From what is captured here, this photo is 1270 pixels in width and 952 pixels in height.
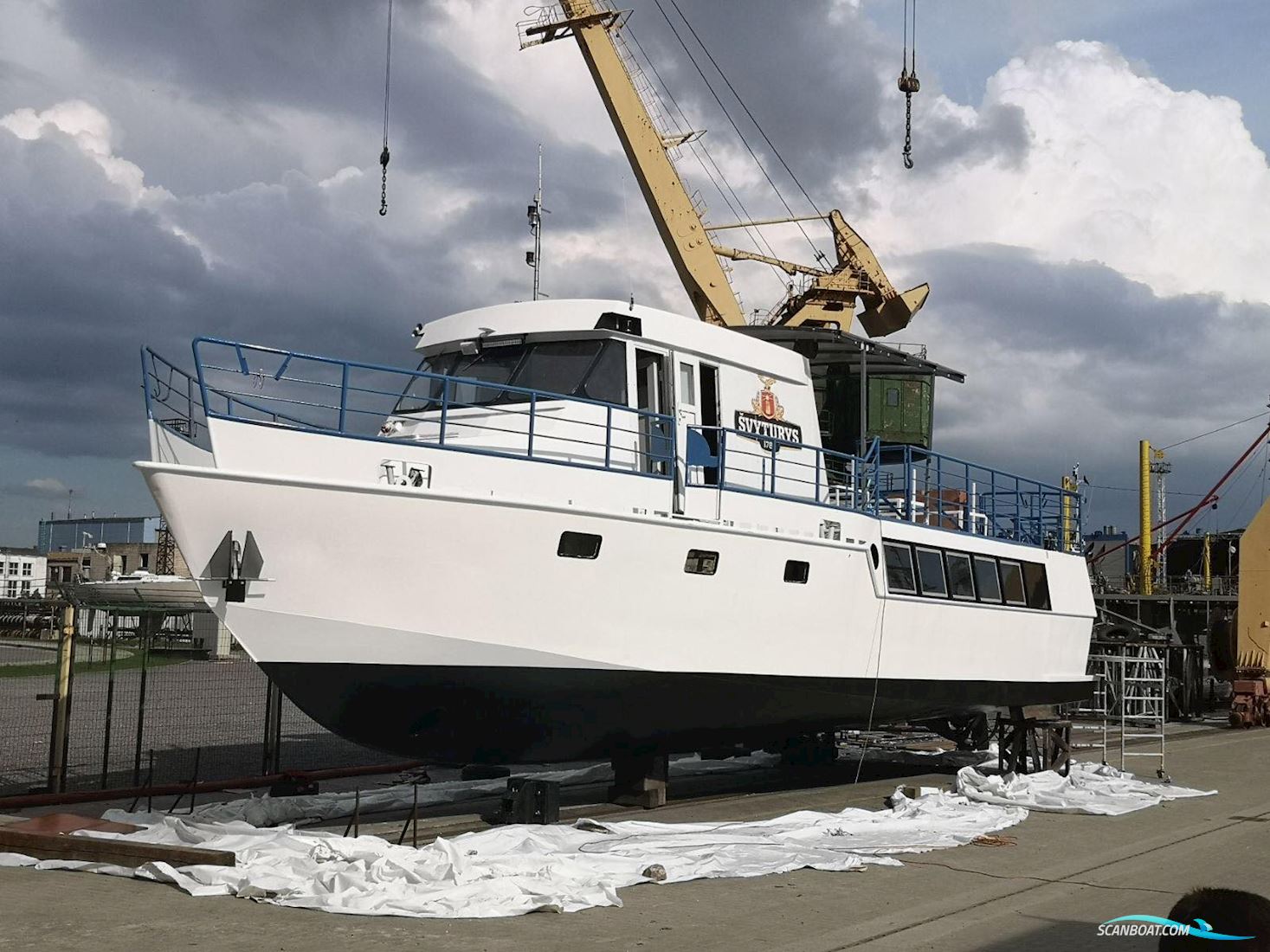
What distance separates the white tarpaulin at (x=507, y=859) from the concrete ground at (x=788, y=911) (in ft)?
0.45

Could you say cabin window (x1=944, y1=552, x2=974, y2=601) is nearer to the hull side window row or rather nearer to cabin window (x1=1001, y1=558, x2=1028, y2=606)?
the hull side window row

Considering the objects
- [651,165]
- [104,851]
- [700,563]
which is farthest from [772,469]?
[651,165]

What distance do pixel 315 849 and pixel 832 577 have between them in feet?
17.3

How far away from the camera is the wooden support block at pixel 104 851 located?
24.3 feet

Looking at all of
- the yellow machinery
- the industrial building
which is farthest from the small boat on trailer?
the industrial building

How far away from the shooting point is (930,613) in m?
12.1

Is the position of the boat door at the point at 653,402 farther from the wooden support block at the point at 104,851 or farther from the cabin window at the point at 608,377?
the wooden support block at the point at 104,851

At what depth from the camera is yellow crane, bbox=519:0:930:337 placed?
69.2 ft

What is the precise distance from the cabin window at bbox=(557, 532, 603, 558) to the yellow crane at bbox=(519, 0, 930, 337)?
41.3 ft

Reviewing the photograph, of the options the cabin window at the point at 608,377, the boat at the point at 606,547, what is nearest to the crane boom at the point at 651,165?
the boat at the point at 606,547

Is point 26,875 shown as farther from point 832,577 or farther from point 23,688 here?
point 23,688

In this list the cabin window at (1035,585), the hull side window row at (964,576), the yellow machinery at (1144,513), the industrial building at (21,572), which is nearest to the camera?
the hull side window row at (964,576)

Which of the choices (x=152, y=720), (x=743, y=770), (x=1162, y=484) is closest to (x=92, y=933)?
(x=743, y=770)

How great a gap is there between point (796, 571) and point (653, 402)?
200 centimetres
